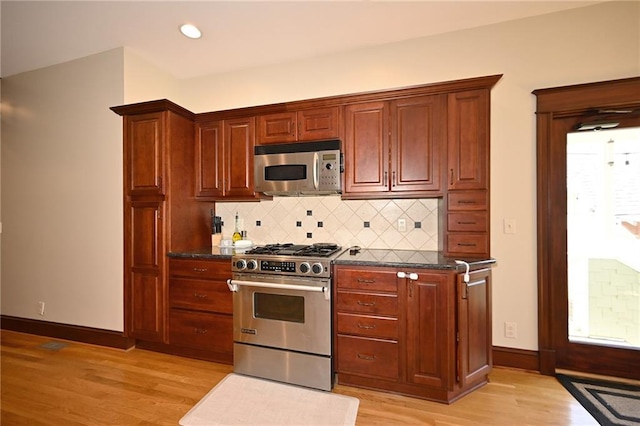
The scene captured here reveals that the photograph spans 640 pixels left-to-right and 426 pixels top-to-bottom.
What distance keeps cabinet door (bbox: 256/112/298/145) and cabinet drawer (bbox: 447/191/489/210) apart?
1.53 metres

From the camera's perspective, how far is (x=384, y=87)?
9.32 ft

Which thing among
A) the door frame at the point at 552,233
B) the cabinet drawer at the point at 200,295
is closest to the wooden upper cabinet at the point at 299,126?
the cabinet drawer at the point at 200,295

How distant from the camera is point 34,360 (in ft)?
8.80

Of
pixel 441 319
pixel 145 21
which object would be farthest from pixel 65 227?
pixel 441 319

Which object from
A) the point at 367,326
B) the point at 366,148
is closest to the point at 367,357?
the point at 367,326

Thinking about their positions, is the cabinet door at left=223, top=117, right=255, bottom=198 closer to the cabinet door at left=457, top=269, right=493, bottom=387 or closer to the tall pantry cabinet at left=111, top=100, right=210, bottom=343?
the tall pantry cabinet at left=111, top=100, right=210, bottom=343

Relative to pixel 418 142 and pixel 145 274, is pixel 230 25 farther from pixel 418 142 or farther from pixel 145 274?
pixel 145 274

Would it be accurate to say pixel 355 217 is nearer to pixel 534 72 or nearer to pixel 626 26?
pixel 534 72

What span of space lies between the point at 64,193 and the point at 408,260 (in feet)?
12.0

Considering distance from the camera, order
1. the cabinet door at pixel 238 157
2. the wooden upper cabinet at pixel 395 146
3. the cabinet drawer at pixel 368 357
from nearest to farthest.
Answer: the cabinet drawer at pixel 368 357
the wooden upper cabinet at pixel 395 146
the cabinet door at pixel 238 157

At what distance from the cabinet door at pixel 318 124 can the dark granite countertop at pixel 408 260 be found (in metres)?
1.13

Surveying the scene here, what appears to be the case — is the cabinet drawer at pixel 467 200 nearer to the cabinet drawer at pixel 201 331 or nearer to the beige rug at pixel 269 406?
the beige rug at pixel 269 406

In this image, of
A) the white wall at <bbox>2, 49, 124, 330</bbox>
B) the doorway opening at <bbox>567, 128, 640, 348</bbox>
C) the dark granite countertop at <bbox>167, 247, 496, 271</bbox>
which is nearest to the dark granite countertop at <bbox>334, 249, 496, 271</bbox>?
the dark granite countertop at <bbox>167, 247, 496, 271</bbox>

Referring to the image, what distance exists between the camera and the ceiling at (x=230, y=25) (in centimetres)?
234
